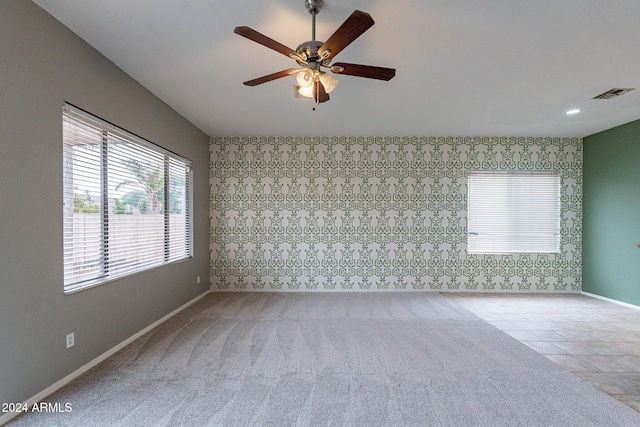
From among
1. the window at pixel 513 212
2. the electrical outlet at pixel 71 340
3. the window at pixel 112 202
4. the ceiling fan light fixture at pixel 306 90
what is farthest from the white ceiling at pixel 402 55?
the electrical outlet at pixel 71 340

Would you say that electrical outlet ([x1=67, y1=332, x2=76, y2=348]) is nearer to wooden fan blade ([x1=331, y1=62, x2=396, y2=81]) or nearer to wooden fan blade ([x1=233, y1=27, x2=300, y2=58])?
wooden fan blade ([x1=233, y1=27, x2=300, y2=58])

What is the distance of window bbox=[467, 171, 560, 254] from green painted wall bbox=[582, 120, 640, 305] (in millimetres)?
478

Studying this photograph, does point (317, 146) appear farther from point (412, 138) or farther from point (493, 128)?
point (493, 128)

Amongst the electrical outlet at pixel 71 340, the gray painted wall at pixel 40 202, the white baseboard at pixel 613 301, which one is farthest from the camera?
the white baseboard at pixel 613 301

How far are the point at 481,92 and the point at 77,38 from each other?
12.8 feet

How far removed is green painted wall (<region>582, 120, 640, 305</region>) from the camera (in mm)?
4465

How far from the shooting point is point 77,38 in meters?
2.48

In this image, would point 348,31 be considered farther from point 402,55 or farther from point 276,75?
point 402,55

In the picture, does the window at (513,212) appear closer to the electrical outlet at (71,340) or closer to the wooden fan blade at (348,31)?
the wooden fan blade at (348,31)

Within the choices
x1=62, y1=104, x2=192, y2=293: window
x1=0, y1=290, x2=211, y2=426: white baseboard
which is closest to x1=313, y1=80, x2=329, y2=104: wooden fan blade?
x1=62, y1=104, x2=192, y2=293: window

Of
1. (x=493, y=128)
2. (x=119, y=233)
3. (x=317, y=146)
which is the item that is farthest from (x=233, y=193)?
(x=493, y=128)

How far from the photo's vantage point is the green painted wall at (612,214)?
14.6 ft

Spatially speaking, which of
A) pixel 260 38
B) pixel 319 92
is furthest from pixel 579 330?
pixel 260 38

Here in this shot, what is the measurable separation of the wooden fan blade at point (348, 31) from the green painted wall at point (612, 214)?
503 cm
